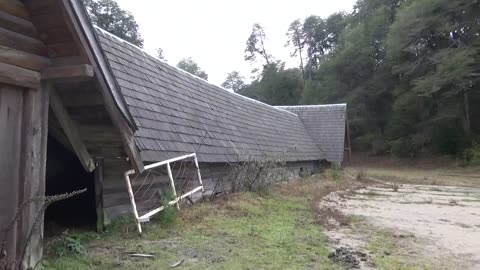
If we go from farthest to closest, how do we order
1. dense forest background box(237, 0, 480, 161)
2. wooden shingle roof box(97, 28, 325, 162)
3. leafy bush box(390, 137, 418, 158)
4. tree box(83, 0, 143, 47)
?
tree box(83, 0, 143, 47) < leafy bush box(390, 137, 418, 158) < dense forest background box(237, 0, 480, 161) < wooden shingle roof box(97, 28, 325, 162)

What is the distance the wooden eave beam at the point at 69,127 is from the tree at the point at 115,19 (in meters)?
44.1

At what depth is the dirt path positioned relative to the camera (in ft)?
19.5

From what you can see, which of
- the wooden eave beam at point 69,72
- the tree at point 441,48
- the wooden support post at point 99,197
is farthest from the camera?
the tree at point 441,48

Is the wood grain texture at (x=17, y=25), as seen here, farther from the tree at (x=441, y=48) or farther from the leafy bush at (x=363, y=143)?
the leafy bush at (x=363, y=143)

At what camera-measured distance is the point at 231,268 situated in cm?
469

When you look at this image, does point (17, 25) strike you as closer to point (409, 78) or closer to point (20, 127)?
point (20, 127)

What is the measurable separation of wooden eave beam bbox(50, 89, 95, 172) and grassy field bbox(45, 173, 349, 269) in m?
0.97

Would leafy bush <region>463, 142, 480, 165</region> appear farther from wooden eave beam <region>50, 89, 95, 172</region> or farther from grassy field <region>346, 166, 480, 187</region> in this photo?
wooden eave beam <region>50, 89, 95, 172</region>

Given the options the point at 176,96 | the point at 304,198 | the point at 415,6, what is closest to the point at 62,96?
the point at 176,96

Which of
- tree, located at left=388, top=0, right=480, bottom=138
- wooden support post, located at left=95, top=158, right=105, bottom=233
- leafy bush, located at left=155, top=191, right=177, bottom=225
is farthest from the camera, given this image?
tree, located at left=388, top=0, right=480, bottom=138

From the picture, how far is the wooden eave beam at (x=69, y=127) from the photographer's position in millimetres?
4117

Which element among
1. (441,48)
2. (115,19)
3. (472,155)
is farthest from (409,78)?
(115,19)

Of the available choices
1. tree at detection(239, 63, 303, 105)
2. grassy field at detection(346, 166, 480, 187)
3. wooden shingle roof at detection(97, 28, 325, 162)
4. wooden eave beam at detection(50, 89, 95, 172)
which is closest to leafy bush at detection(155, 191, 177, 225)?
wooden shingle roof at detection(97, 28, 325, 162)

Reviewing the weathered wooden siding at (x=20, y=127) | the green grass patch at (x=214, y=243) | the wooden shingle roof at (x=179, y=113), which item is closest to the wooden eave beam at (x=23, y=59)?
the weathered wooden siding at (x=20, y=127)
